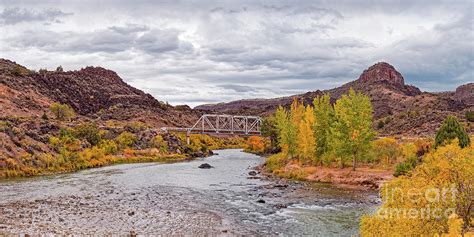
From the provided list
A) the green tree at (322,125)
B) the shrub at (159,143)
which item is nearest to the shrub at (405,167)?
the green tree at (322,125)

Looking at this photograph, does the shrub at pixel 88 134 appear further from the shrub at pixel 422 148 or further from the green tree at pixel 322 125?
the shrub at pixel 422 148

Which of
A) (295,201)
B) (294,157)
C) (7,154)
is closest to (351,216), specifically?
(295,201)

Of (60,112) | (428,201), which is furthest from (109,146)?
(428,201)

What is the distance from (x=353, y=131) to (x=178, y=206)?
2643 centimetres

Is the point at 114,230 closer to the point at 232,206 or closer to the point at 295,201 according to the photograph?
the point at 232,206

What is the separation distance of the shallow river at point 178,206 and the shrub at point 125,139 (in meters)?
38.1

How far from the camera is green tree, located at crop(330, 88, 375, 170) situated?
5347 centimetres

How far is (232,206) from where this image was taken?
36375 mm

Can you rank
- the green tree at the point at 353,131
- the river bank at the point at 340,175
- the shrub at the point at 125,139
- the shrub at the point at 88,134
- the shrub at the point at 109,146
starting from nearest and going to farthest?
the river bank at the point at 340,175, the green tree at the point at 353,131, the shrub at the point at 88,134, the shrub at the point at 109,146, the shrub at the point at 125,139

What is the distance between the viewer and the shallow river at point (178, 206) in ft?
92.0

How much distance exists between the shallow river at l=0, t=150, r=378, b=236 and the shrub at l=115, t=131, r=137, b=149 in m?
38.1

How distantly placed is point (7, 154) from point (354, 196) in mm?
43440

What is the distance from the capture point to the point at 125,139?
94938mm

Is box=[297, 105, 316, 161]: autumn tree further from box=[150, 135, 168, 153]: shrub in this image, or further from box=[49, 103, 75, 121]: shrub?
box=[49, 103, 75, 121]: shrub
